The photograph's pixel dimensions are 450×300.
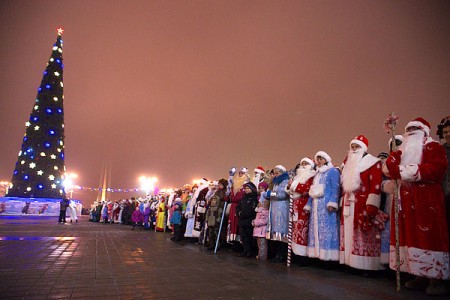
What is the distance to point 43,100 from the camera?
28297mm

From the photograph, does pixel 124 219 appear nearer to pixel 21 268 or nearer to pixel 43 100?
pixel 43 100

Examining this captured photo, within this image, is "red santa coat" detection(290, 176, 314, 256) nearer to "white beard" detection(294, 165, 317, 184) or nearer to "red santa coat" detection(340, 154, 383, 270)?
"white beard" detection(294, 165, 317, 184)

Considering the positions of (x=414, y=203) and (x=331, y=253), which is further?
(x=331, y=253)

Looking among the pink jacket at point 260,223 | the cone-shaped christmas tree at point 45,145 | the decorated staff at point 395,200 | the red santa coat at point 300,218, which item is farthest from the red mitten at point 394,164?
the cone-shaped christmas tree at point 45,145

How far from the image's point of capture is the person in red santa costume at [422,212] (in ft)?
11.5

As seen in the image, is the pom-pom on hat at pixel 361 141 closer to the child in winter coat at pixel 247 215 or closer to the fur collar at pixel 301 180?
the fur collar at pixel 301 180

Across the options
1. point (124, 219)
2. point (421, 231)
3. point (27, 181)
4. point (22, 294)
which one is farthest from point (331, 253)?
point (27, 181)

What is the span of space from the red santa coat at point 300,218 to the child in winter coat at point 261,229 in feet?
2.82

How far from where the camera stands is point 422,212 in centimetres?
369

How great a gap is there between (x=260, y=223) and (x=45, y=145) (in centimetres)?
2819

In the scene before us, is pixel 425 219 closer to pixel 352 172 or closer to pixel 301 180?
pixel 352 172

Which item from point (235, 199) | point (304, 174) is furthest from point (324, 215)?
point (235, 199)

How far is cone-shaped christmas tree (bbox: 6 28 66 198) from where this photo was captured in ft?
88.7

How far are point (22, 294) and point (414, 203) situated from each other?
469 centimetres
